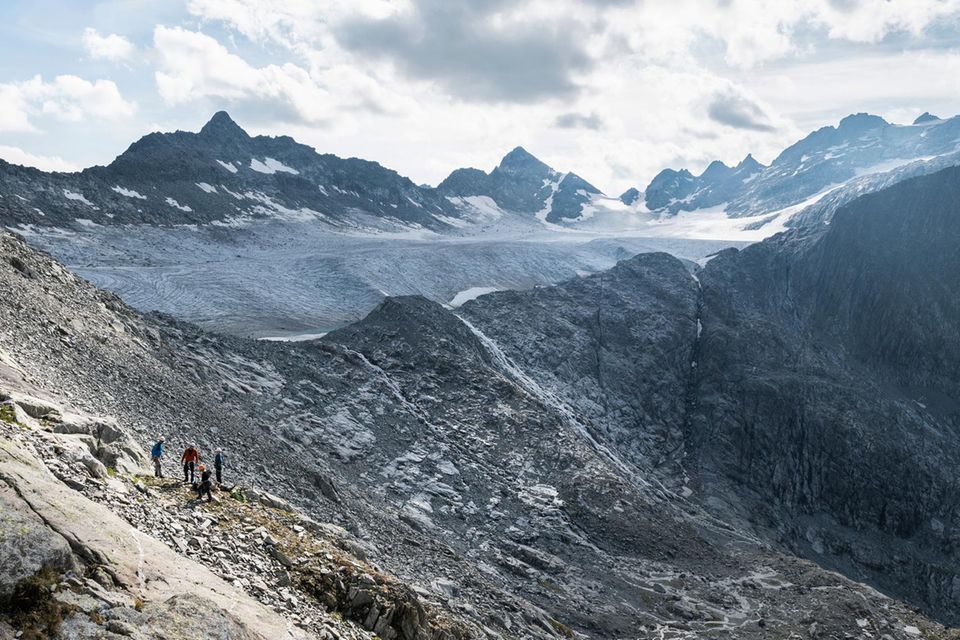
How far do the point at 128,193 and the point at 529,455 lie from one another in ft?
341

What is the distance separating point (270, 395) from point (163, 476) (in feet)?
77.8

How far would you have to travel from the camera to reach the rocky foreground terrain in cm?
1620

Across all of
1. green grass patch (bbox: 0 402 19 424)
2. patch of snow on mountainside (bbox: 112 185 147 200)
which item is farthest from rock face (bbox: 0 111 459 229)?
green grass patch (bbox: 0 402 19 424)

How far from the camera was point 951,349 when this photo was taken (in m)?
91.9

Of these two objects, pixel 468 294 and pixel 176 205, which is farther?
pixel 176 205

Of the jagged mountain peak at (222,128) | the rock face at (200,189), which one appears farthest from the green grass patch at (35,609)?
the jagged mountain peak at (222,128)

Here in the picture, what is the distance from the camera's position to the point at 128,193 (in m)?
122

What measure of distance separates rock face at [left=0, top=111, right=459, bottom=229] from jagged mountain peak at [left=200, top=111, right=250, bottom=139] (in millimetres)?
291

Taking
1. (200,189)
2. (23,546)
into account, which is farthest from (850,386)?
(200,189)

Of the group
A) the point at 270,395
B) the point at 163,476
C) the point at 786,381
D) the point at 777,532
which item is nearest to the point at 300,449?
the point at 270,395

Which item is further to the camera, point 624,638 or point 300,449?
point 300,449

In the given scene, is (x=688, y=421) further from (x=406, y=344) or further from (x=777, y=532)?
(x=406, y=344)

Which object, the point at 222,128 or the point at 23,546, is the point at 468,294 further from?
the point at 222,128

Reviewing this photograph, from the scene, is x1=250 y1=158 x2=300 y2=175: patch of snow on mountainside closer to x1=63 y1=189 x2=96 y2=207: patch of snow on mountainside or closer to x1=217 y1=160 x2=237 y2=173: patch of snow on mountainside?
x1=217 y1=160 x2=237 y2=173: patch of snow on mountainside
